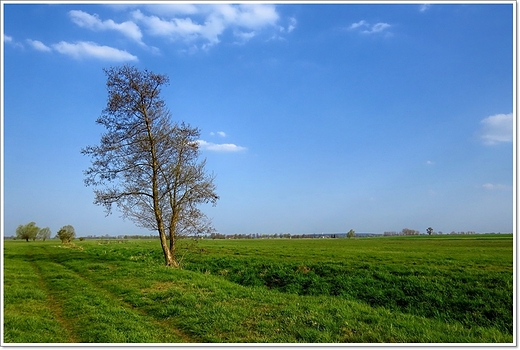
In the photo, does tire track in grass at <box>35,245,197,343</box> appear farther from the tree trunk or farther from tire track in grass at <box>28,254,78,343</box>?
the tree trunk

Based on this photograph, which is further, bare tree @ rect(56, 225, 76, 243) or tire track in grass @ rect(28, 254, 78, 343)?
bare tree @ rect(56, 225, 76, 243)

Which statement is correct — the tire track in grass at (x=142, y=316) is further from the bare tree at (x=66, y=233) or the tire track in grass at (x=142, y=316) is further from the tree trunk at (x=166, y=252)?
the bare tree at (x=66, y=233)

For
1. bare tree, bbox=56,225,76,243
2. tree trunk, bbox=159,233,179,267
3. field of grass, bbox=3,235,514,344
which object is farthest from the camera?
bare tree, bbox=56,225,76,243

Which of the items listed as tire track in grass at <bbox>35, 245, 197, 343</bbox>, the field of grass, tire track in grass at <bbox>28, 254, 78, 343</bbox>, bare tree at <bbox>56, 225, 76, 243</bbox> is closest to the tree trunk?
the field of grass

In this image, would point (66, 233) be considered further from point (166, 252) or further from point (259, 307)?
point (259, 307)

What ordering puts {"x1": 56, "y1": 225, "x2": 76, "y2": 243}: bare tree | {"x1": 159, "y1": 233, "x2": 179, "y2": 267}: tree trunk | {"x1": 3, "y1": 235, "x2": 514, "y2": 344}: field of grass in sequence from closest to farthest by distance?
{"x1": 3, "y1": 235, "x2": 514, "y2": 344}: field of grass → {"x1": 159, "y1": 233, "x2": 179, "y2": 267}: tree trunk → {"x1": 56, "y1": 225, "x2": 76, "y2": 243}: bare tree

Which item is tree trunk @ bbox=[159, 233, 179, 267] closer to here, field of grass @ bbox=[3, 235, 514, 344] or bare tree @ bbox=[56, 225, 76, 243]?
field of grass @ bbox=[3, 235, 514, 344]

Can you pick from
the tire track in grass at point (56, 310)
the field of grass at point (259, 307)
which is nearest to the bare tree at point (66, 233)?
the field of grass at point (259, 307)

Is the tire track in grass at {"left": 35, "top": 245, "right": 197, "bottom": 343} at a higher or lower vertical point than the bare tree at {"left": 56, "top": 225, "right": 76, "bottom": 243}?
lower

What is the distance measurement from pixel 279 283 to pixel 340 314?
9030 millimetres

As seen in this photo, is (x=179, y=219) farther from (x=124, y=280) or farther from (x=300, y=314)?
(x=300, y=314)

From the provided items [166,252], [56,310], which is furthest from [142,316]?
[166,252]
